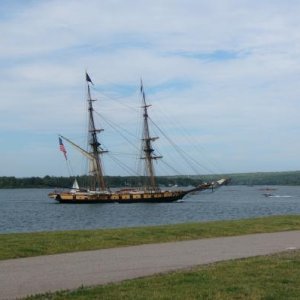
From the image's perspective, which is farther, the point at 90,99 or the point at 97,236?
the point at 90,99

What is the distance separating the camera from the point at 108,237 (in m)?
15.9

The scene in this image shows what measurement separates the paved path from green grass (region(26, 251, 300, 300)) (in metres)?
0.63

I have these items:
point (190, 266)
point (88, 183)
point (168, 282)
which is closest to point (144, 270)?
point (190, 266)

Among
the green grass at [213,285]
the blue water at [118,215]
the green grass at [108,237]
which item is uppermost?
the green grass at [108,237]

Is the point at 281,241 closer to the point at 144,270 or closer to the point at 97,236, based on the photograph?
the point at 97,236

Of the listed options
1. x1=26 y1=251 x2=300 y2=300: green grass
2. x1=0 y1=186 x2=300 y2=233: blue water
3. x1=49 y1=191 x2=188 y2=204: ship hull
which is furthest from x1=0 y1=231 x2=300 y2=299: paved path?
x1=49 y1=191 x2=188 y2=204: ship hull

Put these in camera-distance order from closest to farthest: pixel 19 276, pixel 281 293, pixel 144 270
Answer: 1. pixel 281 293
2. pixel 19 276
3. pixel 144 270

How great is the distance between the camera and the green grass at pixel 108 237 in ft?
44.5

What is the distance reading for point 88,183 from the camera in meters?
99.9

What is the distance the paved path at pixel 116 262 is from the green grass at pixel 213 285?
0.63 m

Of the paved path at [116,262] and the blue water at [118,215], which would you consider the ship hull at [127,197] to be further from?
the paved path at [116,262]

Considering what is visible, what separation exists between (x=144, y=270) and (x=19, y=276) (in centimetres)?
215

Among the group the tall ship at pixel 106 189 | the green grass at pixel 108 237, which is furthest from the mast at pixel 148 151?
the green grass at pixel 108 237

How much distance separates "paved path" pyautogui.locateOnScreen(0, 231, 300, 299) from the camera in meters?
9.53
